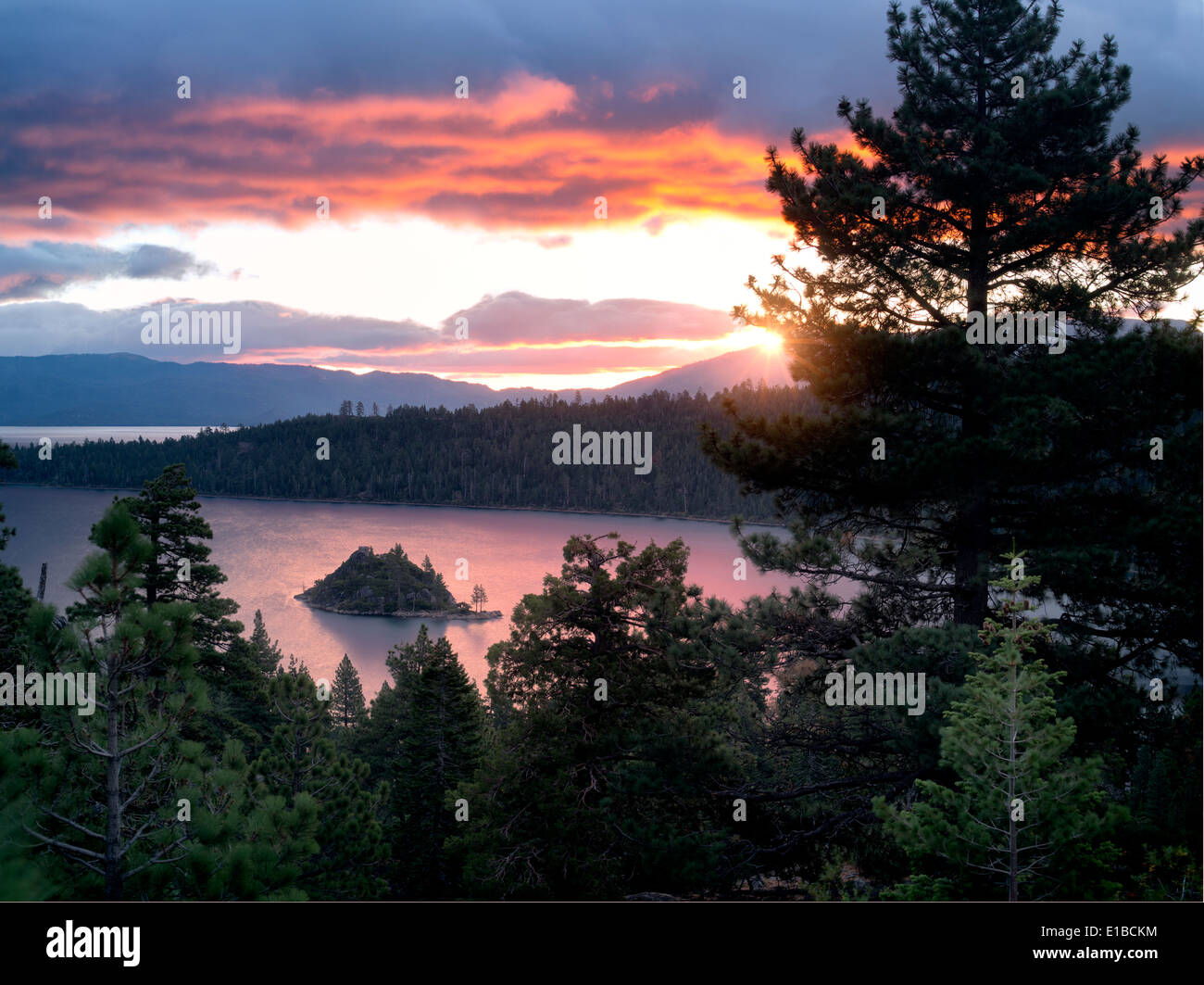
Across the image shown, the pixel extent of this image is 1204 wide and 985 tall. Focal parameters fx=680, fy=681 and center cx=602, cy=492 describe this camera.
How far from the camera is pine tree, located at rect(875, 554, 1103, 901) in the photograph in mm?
3588

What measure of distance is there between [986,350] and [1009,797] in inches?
152

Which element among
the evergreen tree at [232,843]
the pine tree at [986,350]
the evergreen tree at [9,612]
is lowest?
the evergreen tree at [232,843]

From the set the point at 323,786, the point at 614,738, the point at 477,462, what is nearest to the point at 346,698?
the point at 323,786

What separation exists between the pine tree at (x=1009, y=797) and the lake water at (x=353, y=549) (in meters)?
24.3

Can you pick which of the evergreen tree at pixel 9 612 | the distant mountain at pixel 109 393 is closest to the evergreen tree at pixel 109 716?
the evergreen tree at pixel 9 612

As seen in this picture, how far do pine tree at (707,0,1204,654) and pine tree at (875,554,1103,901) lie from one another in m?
2.38

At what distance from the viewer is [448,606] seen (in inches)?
2317

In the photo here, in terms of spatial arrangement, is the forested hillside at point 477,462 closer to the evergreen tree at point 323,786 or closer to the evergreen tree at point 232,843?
the evergreen tree at point 323,786

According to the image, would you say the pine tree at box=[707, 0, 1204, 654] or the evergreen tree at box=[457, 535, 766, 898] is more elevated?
the pine tree at box=[707, 0, 1204, 654]

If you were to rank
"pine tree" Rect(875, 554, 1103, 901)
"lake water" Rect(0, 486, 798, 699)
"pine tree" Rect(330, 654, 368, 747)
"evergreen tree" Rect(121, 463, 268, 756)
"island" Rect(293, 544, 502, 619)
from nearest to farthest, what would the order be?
1. "pine tree" Rect(875, 554, 1103, 901)
2. "evergreen tree" Rect(121, 463, 268, 756)
3. "lake water" Rect(0, 486, 798, 699)
4. "pine tree" Rect(330, 654, 368, 747)
5. "island" Rect(293, 544, 502, 619)

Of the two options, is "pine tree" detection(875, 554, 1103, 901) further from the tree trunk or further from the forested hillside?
the forested hillside

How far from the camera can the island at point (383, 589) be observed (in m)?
59.1

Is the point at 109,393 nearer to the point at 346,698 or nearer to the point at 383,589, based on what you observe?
the point at 346,698

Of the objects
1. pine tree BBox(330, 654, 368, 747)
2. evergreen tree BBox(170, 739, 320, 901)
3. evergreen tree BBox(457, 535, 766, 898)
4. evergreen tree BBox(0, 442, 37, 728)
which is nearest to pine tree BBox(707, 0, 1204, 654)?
evergreen tree BBox(457, 535, 766, 898)
